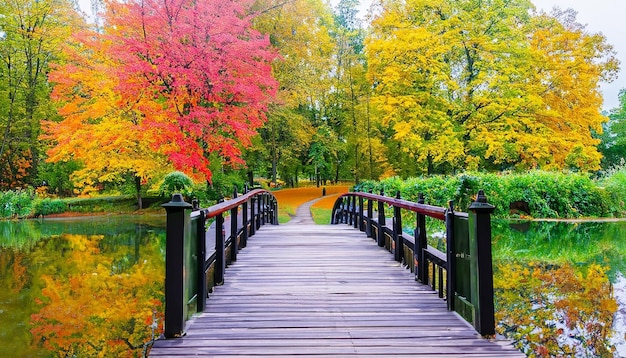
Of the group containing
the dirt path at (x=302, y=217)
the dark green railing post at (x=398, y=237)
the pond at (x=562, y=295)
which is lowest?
the dirt path at (x=302, y=217)

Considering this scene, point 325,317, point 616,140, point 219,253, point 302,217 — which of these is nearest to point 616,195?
point 302,217

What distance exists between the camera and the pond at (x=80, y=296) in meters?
4.52

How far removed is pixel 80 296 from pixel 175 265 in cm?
392

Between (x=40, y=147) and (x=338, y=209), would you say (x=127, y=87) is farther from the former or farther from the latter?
(x=40, y=147)

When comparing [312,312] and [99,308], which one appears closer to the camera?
[312,312]

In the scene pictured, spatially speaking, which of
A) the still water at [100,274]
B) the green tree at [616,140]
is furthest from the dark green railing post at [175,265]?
the green tree at [616,140]

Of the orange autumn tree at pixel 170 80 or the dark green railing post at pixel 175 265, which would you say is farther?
the orange autumn tree at pixel 170 80

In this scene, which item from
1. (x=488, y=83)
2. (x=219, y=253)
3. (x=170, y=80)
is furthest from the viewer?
(x=488, y=83)

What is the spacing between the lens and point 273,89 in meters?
16.1

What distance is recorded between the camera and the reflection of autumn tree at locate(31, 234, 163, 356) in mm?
4508

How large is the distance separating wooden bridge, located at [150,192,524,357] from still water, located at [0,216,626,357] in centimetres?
114

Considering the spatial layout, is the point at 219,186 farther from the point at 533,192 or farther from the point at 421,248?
the point at 421,248

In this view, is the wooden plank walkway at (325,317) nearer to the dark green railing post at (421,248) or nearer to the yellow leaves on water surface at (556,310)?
the dark green railing post at (421,248)

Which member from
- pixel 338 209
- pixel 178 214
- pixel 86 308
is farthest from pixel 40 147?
pixel 178 214
